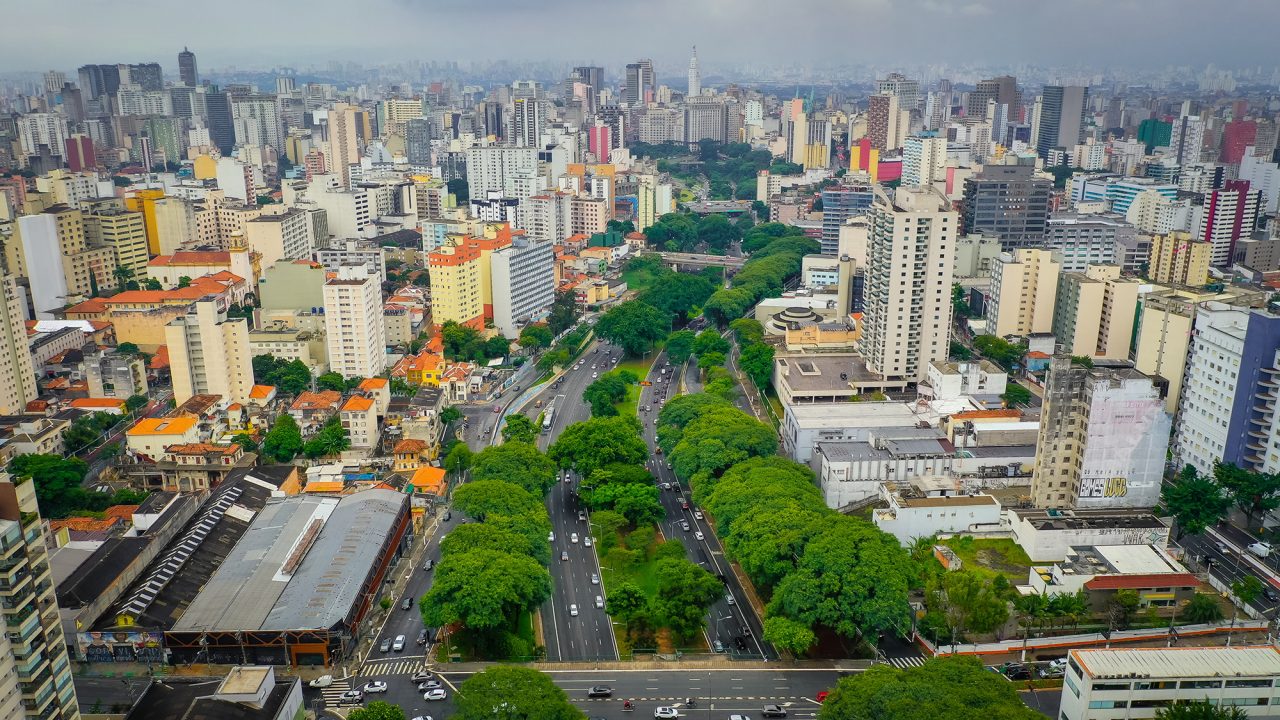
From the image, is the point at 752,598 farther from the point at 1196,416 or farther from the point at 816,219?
the point at 816,219

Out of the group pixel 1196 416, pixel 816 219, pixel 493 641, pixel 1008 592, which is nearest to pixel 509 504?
pixel 493 641

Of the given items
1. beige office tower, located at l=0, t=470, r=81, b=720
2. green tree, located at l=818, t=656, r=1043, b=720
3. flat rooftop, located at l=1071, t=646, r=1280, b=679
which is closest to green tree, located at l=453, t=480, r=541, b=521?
beige office tower, located at l=0, t=470, r=81, b=720

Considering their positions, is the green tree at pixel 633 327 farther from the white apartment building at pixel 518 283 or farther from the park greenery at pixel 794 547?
the park greenery at pixel 794 547

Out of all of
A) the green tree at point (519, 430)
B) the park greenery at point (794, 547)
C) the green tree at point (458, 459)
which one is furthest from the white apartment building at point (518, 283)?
the park greenery at point (794, 547)

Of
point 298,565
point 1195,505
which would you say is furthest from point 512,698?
point 1195,505

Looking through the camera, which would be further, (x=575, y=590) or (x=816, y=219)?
(x=816, y=219)

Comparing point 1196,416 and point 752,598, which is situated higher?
point 1196,416

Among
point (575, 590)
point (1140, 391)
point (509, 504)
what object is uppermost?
point (1140, 391)
